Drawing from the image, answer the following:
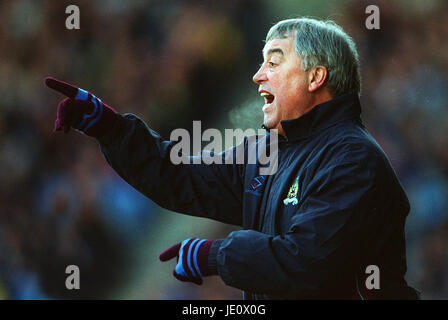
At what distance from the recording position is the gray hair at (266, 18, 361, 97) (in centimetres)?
143

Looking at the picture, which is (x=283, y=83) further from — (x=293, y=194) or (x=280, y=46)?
(x=293, y=194)

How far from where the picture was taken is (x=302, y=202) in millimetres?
1213

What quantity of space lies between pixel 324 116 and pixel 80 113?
69 centimetres

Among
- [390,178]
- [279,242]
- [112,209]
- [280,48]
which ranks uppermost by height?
[280,48]

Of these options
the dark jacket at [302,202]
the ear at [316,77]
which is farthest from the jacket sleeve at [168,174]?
the ear at [316,77]

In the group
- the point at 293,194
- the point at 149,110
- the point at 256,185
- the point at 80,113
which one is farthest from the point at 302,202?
the point at 149,110

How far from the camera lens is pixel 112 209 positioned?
2707 mm

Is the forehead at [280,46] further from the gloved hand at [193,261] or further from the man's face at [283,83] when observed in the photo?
the gloved hand at [193,261]

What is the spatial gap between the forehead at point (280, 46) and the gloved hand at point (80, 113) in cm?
50

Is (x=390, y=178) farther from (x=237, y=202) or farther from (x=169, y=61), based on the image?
(x=169, y=61)

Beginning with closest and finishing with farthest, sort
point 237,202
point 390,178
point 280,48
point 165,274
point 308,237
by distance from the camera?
point 308,237 < point 390,178 < point 280,48 < point 237,202 < point 165,274

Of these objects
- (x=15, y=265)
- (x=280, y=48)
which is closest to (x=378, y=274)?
(x=280, y=48)

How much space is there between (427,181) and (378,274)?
128 cm

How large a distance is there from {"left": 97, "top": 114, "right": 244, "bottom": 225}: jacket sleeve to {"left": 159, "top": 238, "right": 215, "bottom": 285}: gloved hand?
369mm
